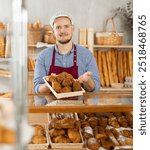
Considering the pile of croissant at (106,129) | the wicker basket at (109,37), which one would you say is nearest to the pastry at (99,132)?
the pile of croissant at (106,129)

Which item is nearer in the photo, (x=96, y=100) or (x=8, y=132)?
(x=8, y=132)

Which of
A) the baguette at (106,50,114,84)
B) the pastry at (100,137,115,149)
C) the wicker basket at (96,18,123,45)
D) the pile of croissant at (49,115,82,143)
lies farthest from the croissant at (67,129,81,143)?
the wicker basket at (96,18,123,45)

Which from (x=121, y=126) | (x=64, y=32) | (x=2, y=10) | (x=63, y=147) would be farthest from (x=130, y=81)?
(x=2, y=10)

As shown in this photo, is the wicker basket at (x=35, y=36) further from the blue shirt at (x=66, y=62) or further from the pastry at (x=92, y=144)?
the pastry at (x=92, y=144)

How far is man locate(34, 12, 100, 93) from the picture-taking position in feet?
5.84

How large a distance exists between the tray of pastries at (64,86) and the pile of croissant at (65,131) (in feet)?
0.38

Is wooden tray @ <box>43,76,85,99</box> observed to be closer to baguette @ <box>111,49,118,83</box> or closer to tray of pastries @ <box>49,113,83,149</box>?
tray of pastries @ <box>49,113,83,149</box>

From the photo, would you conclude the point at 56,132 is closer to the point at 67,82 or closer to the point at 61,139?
the point at 61,139

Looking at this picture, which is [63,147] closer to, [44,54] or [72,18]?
[44,54]

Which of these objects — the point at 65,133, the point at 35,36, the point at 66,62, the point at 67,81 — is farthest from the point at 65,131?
the point at 35,36

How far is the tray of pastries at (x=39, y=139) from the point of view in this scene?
5.08 ft

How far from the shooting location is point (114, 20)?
1.93 m

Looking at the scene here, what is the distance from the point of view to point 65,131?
1.60 meters

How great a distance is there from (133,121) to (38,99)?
0.42m
